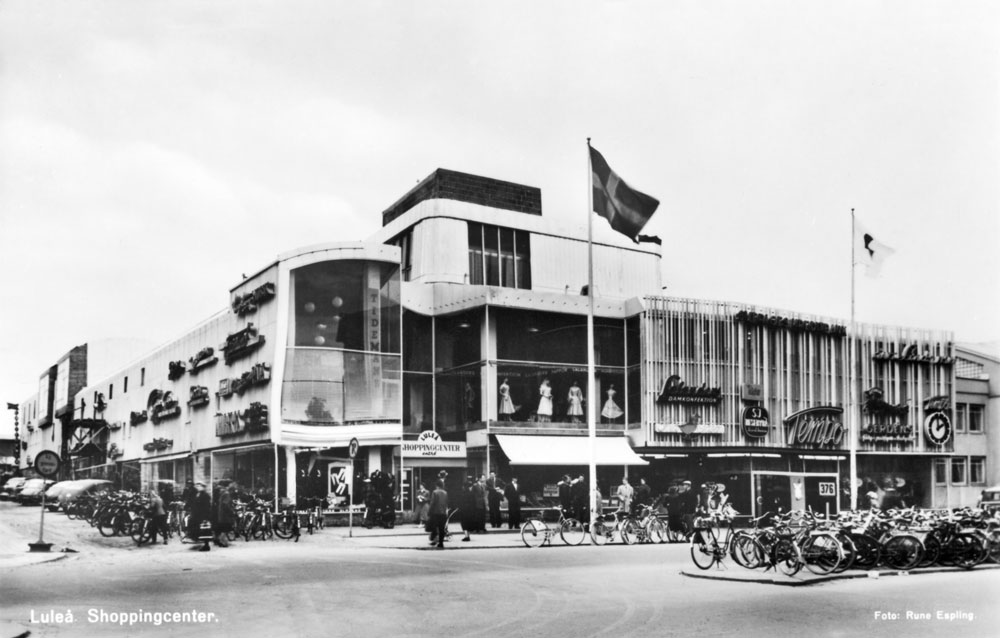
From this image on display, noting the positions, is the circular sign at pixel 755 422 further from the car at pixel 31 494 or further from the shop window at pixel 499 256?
the car at pixel 31 494

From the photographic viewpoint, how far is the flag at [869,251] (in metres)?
35.3

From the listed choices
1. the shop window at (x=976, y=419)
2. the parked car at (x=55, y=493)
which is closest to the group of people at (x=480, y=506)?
the parked car at (x=55, y=493)

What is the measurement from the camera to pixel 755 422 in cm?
4328

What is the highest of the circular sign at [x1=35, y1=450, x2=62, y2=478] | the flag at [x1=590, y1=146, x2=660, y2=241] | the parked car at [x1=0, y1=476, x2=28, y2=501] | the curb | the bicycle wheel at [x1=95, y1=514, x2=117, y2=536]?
the flag at [x1=590, y1=146, x2=660, y2=241]

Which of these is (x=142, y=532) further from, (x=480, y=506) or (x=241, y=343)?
(x=241, y=343)

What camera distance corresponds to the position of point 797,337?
45.1 m

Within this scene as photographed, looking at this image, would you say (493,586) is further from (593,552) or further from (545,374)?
(545,374)

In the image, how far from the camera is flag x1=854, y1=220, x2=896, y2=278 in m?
35.3

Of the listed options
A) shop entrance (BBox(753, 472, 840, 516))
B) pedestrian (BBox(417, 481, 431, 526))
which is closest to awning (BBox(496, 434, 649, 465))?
pedestrian (BBox(417, 481, 431, 526))

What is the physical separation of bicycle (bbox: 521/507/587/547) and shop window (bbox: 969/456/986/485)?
32.3m

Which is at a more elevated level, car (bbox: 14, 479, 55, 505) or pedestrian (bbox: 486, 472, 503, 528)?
pedestrian (bbox: 486, 472, 503, 528)

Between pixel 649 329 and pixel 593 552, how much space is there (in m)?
17.8

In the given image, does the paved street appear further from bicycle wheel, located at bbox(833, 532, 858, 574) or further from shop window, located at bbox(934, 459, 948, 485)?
shop window, located at bbox(934, 459, 948, 485)

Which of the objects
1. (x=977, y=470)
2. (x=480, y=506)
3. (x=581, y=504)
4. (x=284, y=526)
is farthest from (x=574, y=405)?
(x=977, y=470)
